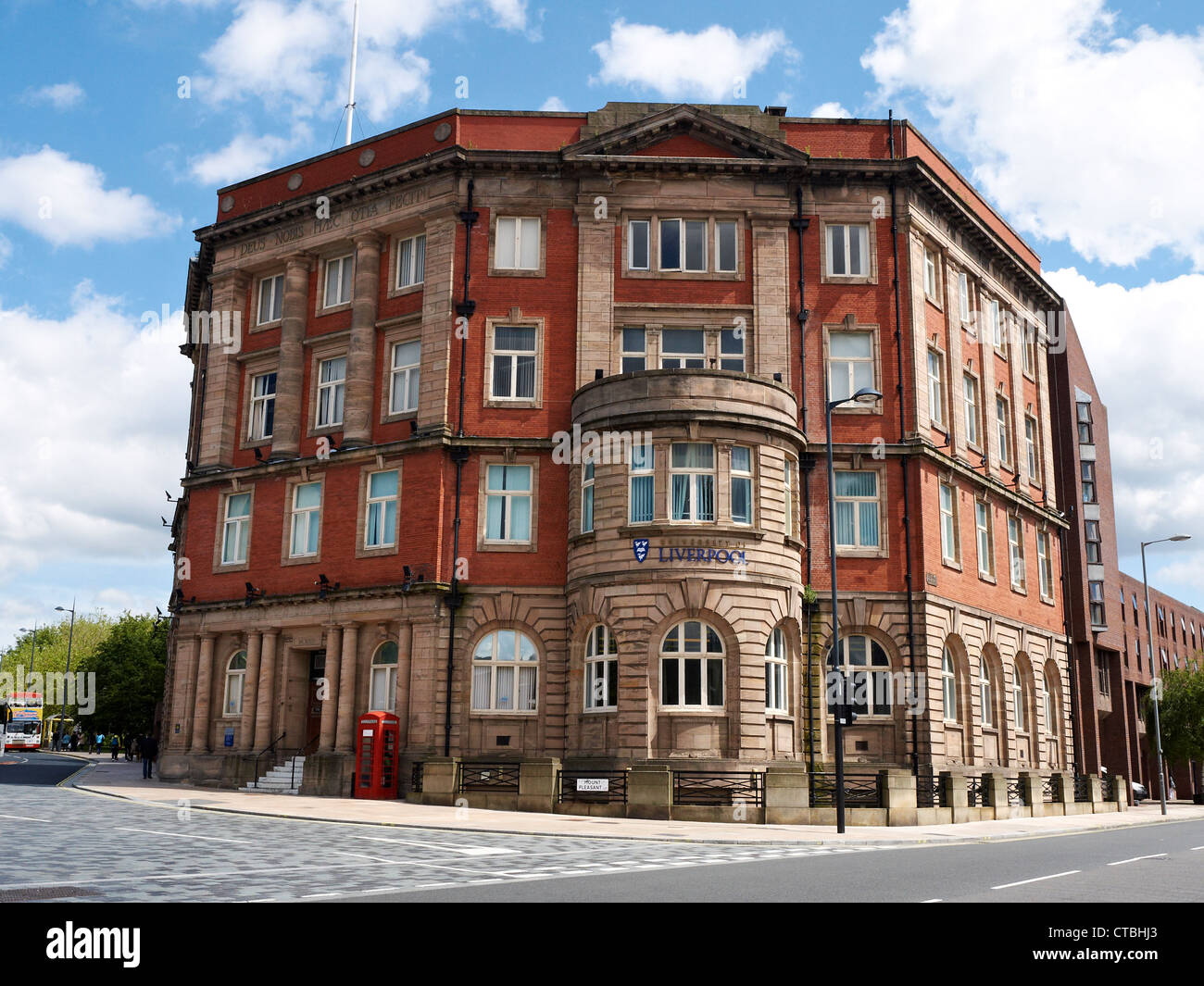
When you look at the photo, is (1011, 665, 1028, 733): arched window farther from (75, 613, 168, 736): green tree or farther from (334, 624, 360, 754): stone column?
(75, 613, 168, 736): green tree

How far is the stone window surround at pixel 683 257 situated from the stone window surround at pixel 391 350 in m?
7.15

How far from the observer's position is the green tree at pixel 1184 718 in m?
62.5

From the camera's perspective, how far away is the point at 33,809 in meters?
24.5

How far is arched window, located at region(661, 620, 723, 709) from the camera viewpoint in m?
30.0

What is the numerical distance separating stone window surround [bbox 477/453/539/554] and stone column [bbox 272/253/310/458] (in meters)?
8.14

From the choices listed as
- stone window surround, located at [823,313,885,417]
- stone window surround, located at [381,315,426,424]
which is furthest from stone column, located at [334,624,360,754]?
stone window surround, located at [823,313,885,417]

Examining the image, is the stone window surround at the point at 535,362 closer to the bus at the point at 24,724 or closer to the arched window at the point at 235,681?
the arched window at the point at 235,681

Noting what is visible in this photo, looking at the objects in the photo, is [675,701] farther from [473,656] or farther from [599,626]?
[473,656]

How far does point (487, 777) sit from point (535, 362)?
1308 cm

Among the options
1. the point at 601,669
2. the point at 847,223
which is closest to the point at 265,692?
the point at 601,669

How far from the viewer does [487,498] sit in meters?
35.7

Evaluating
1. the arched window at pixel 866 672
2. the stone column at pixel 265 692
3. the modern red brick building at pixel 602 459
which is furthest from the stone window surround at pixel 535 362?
the arched window at pixel 866 672
